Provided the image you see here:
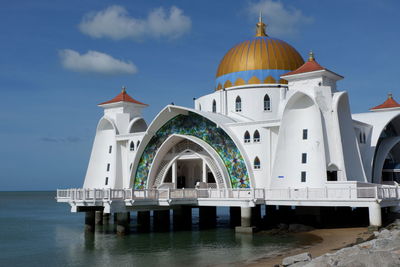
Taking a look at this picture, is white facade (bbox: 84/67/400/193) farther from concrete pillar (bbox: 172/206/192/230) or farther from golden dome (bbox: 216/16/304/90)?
concrete pillar (bbox: 172/206/192/230)

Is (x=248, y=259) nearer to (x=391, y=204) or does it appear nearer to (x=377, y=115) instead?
(x=391, y=204)

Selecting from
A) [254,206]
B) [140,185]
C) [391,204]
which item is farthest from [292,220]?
[140,185]

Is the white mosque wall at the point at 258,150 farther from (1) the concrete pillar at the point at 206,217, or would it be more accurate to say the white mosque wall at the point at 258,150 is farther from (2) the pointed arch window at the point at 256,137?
(1) the concrete pillar at the point at 206,217

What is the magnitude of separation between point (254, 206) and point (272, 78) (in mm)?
10381

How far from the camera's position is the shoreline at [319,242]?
19.1 m

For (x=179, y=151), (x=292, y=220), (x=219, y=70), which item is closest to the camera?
(x=292, y=220)

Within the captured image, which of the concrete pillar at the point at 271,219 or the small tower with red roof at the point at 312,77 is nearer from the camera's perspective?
the small tower with red roof at the point at 312,77

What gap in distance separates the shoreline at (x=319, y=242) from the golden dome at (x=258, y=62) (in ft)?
38.2

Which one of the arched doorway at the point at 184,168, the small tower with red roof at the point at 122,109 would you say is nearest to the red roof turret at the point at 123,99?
the small tower with red roof at the point at 122,109

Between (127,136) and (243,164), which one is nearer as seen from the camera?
(243,164)

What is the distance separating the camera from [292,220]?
29.3 m

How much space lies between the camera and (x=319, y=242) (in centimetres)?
2280

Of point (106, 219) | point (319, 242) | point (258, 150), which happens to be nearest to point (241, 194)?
point (258, 150)

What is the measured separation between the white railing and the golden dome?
9.14 m
